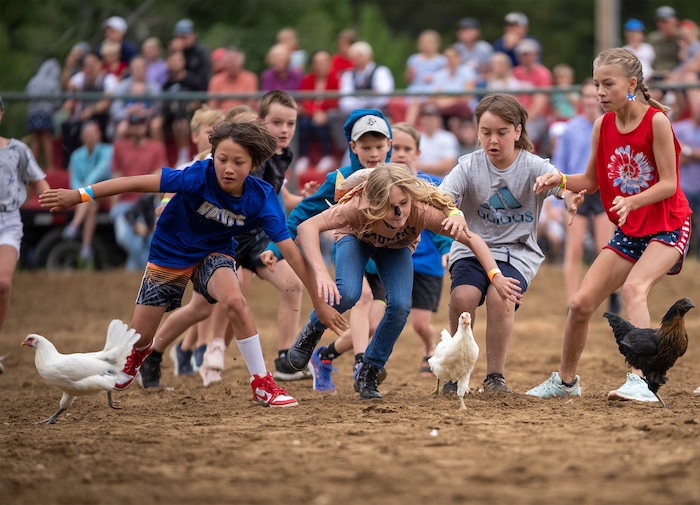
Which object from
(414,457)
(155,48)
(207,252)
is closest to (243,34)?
(155,48)

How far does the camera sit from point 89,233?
14.3 meters

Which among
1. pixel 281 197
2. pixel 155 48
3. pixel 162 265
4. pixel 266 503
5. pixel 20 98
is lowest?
pixel 266 503

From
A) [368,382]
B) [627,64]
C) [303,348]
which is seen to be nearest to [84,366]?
[303,348]

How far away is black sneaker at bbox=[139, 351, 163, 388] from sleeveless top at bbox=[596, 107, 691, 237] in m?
3.52

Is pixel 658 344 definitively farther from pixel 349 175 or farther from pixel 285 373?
pixel 285 373

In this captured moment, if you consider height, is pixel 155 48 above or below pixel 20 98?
above

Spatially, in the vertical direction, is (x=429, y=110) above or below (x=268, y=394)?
above

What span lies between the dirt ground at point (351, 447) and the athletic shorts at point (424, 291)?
61 cm

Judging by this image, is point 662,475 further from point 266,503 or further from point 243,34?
point 243,34

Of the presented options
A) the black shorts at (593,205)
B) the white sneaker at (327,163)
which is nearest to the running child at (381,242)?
the black shorts at (593,205)

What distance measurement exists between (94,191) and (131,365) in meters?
1.32

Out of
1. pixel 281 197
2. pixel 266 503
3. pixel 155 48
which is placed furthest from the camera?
pixel 155 48

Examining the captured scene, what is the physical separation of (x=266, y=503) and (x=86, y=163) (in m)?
10.6

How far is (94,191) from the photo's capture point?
6.04 metres
